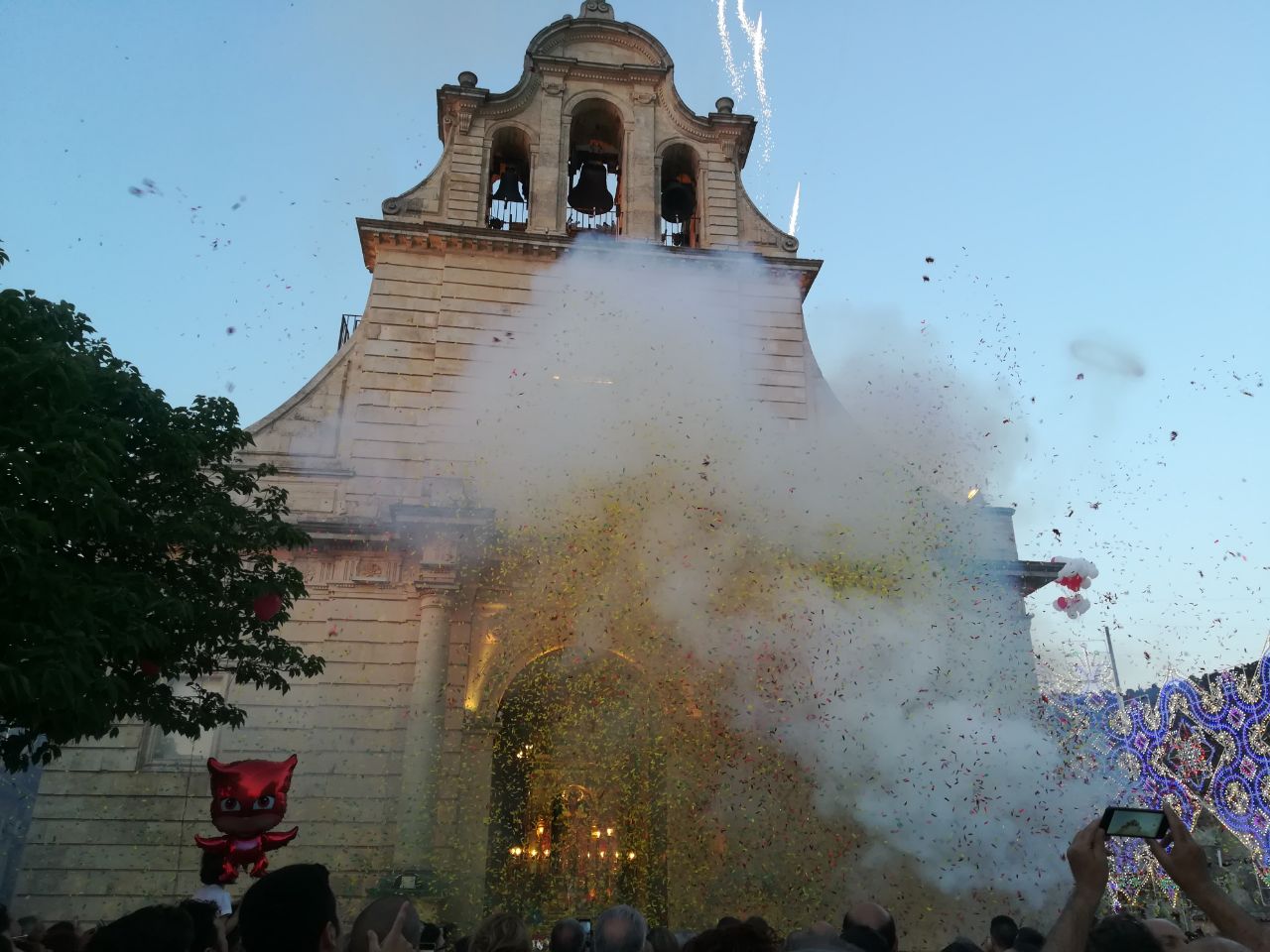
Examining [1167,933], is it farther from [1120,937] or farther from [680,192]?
[680,192]

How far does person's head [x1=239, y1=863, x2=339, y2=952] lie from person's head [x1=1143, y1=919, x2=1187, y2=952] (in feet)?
8.33

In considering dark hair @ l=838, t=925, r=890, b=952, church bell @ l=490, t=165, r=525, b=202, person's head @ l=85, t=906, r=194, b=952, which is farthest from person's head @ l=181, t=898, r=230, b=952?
church bell @ l=490, t=165, r=525, b=202

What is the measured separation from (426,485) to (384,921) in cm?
1021

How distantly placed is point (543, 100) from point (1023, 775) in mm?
13799

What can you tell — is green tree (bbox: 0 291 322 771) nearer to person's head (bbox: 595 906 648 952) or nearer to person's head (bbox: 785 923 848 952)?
person's head (bbox: 595 906 648 952)

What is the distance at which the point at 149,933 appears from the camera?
8.88 feet

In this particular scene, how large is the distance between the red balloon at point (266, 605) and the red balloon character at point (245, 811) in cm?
146

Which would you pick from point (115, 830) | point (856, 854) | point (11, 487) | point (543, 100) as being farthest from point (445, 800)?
point (543, 100)

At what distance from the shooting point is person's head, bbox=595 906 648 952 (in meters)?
3.59

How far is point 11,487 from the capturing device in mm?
6363

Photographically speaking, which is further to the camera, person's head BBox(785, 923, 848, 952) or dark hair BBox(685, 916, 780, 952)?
dark hair BBox(685, 916, 780, 952)

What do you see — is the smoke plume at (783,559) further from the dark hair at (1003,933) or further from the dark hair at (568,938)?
the dark hair at (568,938)

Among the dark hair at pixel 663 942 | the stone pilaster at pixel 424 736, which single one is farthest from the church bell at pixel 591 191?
the dark hair at pixel 663 942

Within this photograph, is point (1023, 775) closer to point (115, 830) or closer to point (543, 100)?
point (115, 830)
